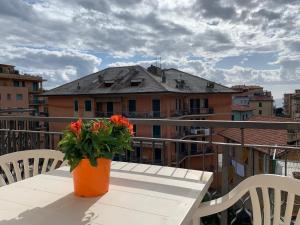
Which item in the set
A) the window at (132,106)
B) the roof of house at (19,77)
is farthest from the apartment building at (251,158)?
the roof of house at (19,77)

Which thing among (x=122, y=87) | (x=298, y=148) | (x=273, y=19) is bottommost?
(x=298, y=148)

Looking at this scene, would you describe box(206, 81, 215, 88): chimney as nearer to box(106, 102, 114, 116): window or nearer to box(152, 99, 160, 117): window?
box(152, 99, 160, 117): window

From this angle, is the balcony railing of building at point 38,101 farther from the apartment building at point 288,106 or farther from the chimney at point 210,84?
the apartment building at point 288,106

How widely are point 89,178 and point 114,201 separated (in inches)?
7.1

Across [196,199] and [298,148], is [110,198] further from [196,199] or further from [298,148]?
[298,148]

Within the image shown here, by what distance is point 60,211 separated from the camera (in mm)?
1360

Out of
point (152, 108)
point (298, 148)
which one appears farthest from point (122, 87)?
point (298, 148)

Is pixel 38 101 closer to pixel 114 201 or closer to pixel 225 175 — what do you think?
pixel 225 175

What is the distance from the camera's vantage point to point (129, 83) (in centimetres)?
2159

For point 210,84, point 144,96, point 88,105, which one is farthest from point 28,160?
point 210,84

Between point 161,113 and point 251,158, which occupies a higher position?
point 161,113

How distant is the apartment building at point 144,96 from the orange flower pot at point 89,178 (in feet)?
55.1

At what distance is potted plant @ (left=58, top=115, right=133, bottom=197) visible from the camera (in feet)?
4.77

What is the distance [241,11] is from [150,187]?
9.86m
